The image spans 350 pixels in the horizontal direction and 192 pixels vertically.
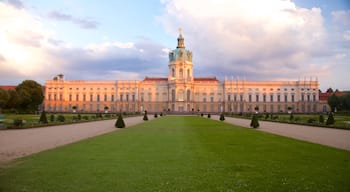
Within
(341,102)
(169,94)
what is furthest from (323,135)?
(169,94)

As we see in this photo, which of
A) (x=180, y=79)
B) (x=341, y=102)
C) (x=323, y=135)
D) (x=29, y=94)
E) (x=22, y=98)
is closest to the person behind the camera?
(x=323, y=135)

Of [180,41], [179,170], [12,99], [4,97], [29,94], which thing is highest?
[180,41]

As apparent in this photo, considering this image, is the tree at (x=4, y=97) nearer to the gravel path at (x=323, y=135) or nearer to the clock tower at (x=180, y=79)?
the clock tower at (x=180, y=79)

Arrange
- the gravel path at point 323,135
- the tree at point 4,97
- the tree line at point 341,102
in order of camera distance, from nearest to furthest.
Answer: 1. the gravel path at point 323,135
2. the tree at point 4,97
3. the tree line at point 341,102

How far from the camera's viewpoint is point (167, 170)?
782 centimetres

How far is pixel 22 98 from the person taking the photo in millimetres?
57000

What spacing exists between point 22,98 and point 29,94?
2534 millimetres

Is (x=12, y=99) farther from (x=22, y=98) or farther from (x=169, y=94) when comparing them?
(x=169, y=94)

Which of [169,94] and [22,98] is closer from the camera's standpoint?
[22,98]

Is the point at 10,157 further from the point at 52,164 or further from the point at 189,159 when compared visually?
the point at 189,159

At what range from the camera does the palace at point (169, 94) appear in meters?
88.6

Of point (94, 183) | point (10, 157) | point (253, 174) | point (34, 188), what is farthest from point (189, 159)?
point (10, 157)

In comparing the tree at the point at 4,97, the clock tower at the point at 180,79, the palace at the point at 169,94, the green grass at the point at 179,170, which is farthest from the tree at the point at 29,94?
the green grass at the point at 179,170

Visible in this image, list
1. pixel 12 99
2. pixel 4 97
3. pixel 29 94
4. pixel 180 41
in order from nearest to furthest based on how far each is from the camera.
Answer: pixel 4 97
pixel 12 99
pixel 29 94
pixel 180 41
